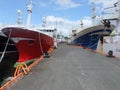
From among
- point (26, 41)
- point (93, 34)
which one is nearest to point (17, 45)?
point (26, 41)

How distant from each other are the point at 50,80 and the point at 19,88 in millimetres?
1916

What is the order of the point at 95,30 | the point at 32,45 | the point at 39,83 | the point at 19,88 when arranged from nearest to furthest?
the point at 19,88, the point at 39,83, the point at 32,45, the point at 95,30

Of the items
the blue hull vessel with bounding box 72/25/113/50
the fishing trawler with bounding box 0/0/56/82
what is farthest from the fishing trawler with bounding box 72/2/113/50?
the fishing trawler with bounding box 0/0/56/82

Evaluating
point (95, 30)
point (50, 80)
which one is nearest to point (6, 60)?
point (50, 80)

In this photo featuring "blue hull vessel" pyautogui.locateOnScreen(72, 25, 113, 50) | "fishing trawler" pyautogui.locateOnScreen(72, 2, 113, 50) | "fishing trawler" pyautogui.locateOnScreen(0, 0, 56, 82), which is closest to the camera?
"fishing trawler" pyautogui.locateOnScreen(0, 0, 56, 82)

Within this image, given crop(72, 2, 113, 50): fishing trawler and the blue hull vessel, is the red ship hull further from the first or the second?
the blue hull vessel

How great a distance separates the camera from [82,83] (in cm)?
960

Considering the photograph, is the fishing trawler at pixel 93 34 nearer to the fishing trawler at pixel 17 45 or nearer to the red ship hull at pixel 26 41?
the red ship hull at pixel 26 41

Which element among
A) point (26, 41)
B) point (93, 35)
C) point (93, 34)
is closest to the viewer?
point (26, 41)

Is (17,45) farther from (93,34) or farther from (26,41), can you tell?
(93,34)

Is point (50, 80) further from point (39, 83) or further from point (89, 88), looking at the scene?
point (89, 88)

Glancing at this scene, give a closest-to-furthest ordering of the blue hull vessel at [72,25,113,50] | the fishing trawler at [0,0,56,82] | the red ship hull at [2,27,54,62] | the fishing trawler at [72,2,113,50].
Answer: the fishing trawler at [0,0,56,82] < the red ship hull at [2,27,54,62] < the fishing trawler at [72,2,113,50] < the blue hull vessel at [72,25,113,50]

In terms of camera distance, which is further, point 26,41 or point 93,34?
point 93,34

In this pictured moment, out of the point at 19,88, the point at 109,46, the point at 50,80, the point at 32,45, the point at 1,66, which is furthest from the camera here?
the point at 109,46
